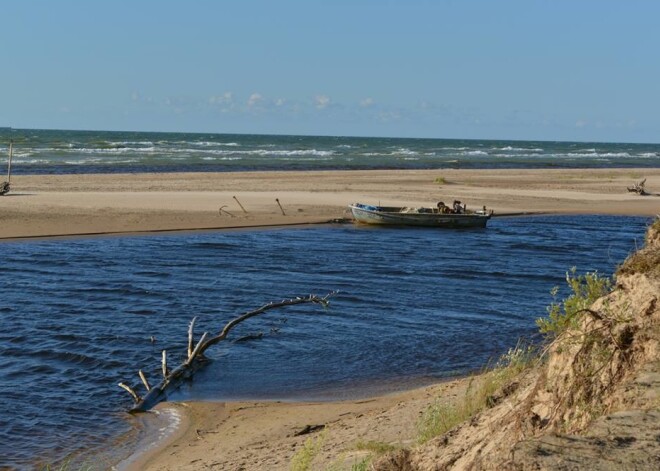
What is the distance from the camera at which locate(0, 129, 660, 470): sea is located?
11783 mm

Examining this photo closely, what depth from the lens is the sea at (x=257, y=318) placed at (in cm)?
1178

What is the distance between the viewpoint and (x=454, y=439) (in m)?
6.66

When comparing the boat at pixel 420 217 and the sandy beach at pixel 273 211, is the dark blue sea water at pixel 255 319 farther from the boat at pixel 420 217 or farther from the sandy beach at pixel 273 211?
the boat at pixel 420 217

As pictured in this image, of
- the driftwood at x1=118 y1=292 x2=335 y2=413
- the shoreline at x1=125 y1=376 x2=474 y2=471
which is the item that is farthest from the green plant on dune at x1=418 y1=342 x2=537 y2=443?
the driftwood at x1=118 y1=292 x2=335 y2=413

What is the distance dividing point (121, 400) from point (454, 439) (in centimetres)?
623

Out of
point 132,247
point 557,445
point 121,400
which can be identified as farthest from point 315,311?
point 557,445

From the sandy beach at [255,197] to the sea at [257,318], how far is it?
2.31 meters

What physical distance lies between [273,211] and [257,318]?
17.6 meters

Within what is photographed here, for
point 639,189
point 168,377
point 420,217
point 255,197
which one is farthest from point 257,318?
point 639,189

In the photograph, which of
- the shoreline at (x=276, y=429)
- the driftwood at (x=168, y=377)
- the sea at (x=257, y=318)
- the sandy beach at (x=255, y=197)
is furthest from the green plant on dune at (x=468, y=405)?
the sandy beach at (x=255, y=197)

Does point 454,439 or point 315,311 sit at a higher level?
point 454,439

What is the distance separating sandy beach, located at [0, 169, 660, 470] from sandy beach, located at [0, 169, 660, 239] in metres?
0.05

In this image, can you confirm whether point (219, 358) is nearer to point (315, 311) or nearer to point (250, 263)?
point (315, 311)

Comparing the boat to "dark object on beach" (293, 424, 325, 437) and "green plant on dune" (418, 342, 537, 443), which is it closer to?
"dark object on beach" (293, 424, 325, 437)
